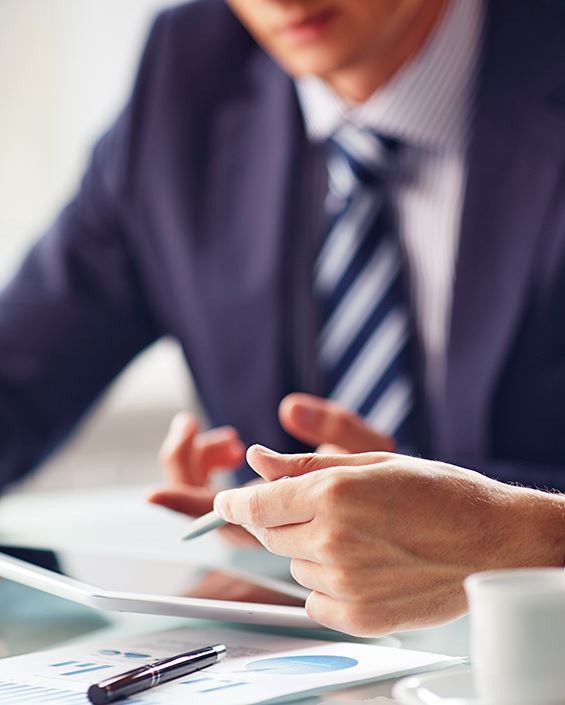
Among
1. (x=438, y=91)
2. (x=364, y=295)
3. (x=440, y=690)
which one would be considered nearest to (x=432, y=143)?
(x=438, y=91)

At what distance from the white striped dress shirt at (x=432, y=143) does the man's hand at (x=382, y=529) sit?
65 cm

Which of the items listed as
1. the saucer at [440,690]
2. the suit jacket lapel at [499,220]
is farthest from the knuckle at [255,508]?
the suit jacket lapel at [499,220]

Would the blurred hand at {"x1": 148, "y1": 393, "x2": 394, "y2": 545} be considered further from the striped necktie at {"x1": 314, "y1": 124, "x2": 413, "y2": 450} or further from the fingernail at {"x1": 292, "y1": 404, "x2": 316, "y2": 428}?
the striped necktie at {"x1": 314, "y1": 124, "x2": 413, "y2": 450}

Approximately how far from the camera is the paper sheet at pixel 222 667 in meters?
0.48

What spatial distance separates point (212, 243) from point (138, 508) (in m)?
0.34

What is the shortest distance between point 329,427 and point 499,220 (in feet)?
1.09

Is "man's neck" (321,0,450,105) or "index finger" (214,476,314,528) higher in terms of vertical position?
"man's neck" (321,0,450,105)

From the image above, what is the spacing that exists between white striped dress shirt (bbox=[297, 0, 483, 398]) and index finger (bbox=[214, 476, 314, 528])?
68cm

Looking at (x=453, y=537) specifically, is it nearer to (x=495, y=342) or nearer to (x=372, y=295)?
(x=495, y=342)

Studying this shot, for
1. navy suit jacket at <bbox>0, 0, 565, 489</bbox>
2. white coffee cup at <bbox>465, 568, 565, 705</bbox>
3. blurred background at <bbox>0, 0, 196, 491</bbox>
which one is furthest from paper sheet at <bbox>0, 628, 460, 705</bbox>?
blurred background at <bbox>0, 0, 196, 491</bbox>

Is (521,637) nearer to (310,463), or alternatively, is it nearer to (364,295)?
(310,463)

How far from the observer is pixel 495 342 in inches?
42.5

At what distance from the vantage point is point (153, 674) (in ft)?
1.62

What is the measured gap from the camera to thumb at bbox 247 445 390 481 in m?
0.54
